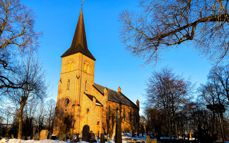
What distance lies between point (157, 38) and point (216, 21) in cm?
181

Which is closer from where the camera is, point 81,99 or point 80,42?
point 81,99

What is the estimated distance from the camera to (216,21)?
5.43 metres

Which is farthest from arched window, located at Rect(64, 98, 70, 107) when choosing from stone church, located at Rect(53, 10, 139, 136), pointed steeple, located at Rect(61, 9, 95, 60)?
pointed steeple, located at Rect(61, 9, 95, 60)

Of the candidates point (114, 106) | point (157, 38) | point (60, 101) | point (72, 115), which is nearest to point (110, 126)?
point (114, 106)

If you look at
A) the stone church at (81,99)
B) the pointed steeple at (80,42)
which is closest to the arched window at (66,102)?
the stone church at (81,99)

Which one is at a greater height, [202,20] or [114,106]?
[202,20]

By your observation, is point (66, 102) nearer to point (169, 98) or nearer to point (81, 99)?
point (81, 99)

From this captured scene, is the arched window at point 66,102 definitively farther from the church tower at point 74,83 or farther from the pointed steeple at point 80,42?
the pointed steeple at point 80,42

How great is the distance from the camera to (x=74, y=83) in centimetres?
3488

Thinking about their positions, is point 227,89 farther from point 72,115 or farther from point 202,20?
point 202,20

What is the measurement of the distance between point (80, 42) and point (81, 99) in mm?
12587

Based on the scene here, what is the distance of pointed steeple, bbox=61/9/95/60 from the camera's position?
38.0 metres

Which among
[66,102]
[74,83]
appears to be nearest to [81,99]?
[66,102]

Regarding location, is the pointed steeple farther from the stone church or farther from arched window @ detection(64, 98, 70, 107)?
arched window @ detection(64, 98, 70, 107)
